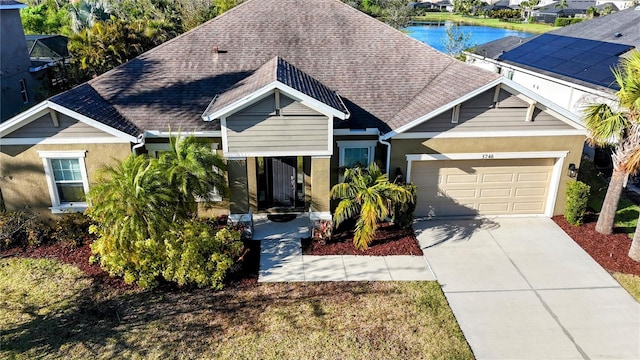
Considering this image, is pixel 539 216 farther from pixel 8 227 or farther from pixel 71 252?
pixel 8 227

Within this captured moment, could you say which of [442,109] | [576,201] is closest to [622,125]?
[576,201]

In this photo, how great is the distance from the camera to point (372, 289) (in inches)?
419

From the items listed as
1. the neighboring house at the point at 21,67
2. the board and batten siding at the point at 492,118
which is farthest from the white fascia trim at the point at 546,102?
the neighboring house at the point at 21,67

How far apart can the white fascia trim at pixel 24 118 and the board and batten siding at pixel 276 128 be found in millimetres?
4928

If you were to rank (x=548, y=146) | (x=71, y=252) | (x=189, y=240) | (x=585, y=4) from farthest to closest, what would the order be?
(x=585, y=4) < (x=548, y=146) < (x=71, y=252) < (x=189, y=240)

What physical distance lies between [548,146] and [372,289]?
734cm

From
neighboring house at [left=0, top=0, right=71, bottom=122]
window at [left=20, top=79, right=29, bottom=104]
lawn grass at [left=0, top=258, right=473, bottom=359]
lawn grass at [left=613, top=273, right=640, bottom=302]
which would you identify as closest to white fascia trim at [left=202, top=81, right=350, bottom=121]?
lawn grass at [left=0, top=258, right=473, bottom=359]

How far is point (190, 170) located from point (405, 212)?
626 cm

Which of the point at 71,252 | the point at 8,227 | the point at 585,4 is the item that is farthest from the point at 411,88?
the point at 585,4

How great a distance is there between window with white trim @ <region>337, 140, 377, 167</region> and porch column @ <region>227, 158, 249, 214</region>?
3093mm

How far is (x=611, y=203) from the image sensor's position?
12.8 meters

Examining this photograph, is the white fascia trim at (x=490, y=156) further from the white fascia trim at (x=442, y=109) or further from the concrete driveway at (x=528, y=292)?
the concrete driveway at (x=528, y=292)

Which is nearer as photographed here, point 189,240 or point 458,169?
point 189,240

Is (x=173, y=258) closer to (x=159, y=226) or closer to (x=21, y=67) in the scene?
(x=159, y=226)
